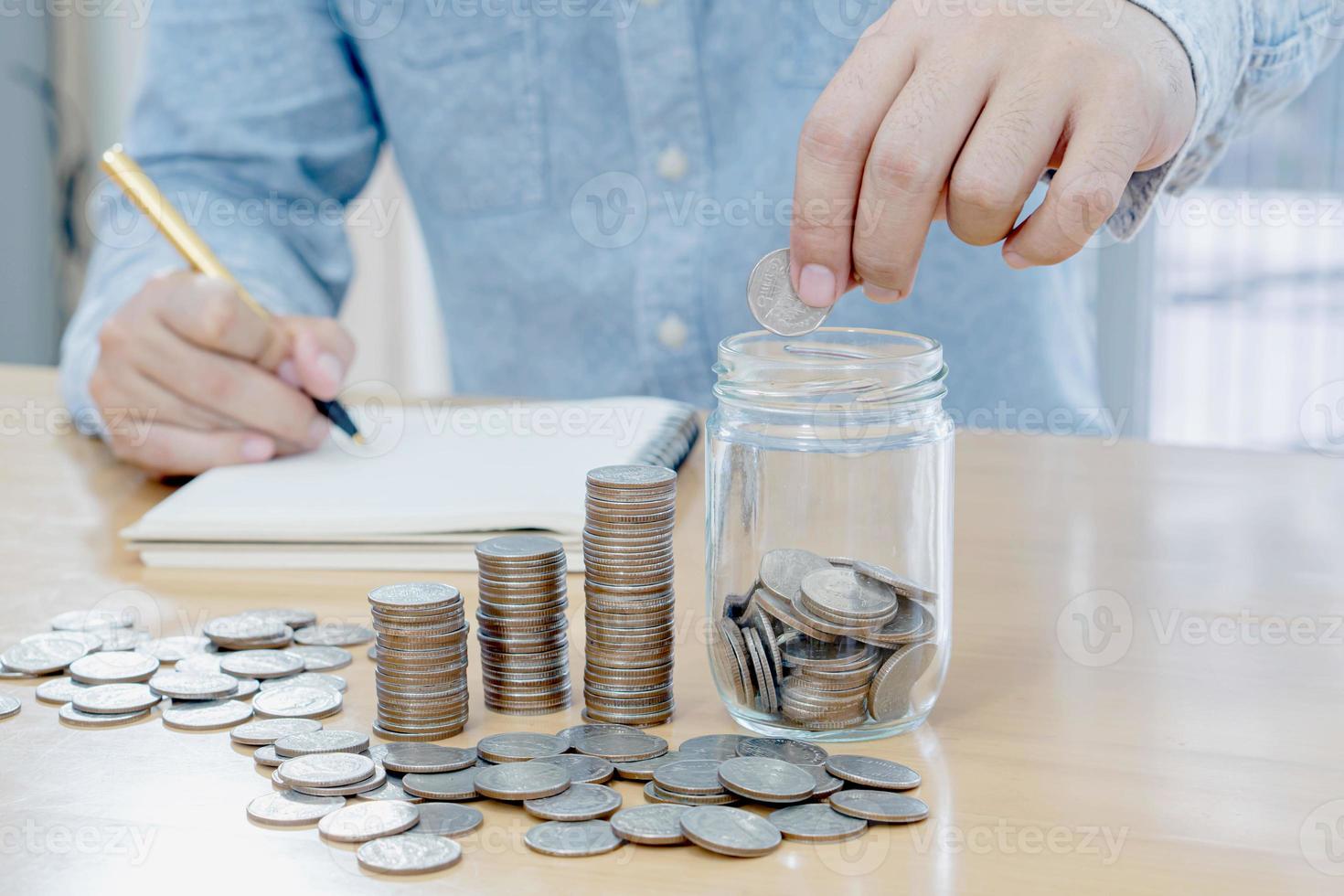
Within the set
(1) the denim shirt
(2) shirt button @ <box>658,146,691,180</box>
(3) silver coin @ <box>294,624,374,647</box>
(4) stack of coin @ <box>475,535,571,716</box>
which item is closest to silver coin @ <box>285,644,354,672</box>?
(3) silver coin @ <box>294,624,374,647</box>

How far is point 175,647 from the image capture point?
2.74 feet

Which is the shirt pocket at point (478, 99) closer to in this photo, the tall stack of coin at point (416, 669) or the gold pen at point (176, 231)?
the gold pen at point (176, 231)

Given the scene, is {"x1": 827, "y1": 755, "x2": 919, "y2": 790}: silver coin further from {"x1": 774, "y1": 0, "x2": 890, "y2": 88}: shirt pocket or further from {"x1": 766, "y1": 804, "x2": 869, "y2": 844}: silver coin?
{"x1": 774, "y1": 0, "x2": 890, "y2": 88}: shirt pocket

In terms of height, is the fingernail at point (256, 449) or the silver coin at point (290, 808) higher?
the fingernail at point (256, 449)

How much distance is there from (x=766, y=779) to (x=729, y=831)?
0.05 meters

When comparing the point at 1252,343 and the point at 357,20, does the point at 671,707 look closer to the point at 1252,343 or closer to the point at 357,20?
the point at 357,20

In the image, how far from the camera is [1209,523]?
3.52ft

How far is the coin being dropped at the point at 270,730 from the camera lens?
27.1 inches

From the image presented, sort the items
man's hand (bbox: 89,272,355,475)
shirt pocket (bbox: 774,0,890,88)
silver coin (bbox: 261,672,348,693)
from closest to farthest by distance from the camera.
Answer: silver coin (bbox: 261,672,348,693)
man's hand (bbox: 89,272,355,475)
shirt pocket (bbox: 774,0,890,88)

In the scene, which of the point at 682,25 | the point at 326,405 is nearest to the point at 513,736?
the point at 326,405

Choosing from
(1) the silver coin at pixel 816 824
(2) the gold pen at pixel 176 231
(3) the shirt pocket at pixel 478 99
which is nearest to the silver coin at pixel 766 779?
(1) the silver coin at pixel 816 824

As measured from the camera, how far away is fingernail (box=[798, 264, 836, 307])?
2.54 feet

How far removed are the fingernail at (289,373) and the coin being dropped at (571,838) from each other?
731 millimetres

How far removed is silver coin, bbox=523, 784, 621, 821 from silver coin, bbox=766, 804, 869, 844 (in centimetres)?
7
